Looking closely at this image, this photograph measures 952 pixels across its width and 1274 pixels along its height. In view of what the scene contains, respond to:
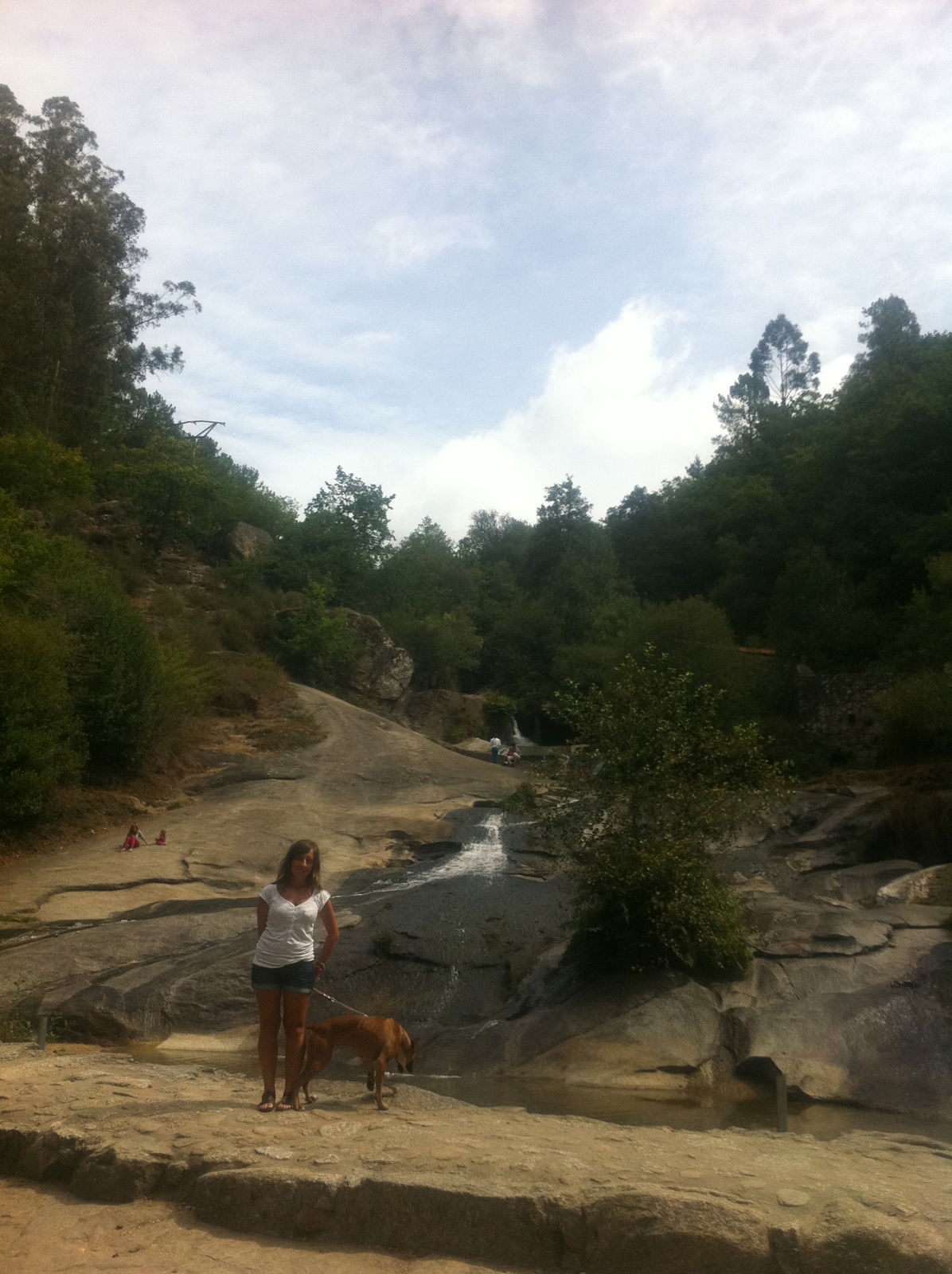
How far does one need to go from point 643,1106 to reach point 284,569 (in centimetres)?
3909

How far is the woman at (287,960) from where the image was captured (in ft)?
24.4

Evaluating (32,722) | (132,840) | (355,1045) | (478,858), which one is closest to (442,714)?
(478,858)

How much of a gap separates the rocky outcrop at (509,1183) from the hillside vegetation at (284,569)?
17.9 metres

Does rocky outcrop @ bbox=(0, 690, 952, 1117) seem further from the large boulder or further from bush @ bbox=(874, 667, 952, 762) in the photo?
the large boulder

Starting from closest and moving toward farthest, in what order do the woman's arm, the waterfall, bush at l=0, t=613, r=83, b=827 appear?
1. the woman's arm
2. bush at l=0, t=613, r=83, b=827
3. the waterfall

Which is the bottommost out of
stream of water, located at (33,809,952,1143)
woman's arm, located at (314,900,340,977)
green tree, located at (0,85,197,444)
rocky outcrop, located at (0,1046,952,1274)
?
stream of water, located at (33,809,952,1143)

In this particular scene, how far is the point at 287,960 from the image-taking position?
7.47 meters

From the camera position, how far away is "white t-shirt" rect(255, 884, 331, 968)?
7.46m

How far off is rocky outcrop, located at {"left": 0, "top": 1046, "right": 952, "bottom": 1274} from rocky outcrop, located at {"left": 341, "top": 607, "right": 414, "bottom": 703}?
122 ft

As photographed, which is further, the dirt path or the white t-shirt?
the dirt path

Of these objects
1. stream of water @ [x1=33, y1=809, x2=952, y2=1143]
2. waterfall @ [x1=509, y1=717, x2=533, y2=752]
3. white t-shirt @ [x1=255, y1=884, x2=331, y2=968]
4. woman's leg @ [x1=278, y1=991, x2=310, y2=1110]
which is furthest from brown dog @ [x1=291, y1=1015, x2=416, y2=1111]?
waterfall @ [x1=509, y1=717, x2=533, y2=752]

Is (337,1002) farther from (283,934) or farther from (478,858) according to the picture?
(478,858)

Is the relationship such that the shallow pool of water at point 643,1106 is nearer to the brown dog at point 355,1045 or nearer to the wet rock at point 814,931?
the brown dog at point 355,1045

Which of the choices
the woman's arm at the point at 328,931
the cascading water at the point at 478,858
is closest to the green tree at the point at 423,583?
the cascading water at the point at 478,858
